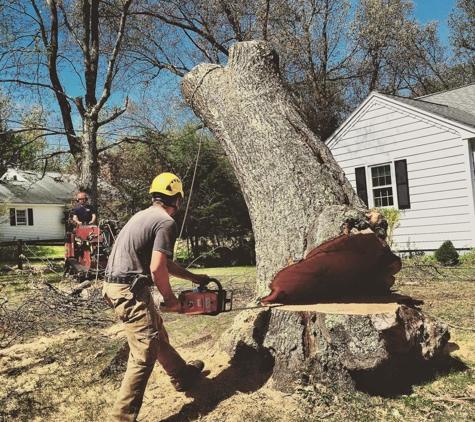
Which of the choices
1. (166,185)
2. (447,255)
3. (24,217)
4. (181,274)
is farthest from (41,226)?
(166,185)

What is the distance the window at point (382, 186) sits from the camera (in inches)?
501

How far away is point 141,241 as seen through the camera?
2.99 m

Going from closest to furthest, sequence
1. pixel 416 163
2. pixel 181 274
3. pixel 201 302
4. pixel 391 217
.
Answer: pixel 201 302, pixel 181 274, pixel 391 217, pixel 416 163

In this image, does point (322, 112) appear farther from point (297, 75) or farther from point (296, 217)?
point (296, 217)

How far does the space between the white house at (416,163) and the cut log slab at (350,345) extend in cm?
886

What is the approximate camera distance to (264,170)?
3.93 meters

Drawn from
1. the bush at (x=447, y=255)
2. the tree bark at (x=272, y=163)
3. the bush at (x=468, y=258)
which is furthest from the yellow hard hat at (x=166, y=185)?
the bush at (x=468, y=258)

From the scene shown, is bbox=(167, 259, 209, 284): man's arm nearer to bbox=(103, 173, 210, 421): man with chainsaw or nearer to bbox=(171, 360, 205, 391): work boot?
bbox=(103, 173, 210, 421): man with chainsaw

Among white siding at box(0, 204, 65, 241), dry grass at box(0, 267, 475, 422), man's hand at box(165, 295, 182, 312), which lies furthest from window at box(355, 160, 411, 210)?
white siding at box(0, 204, 65, 241)

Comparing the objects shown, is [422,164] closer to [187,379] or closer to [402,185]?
[402,185]

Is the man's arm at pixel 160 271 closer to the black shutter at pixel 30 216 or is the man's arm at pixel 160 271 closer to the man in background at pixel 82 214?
the man in background at pixel 82 214

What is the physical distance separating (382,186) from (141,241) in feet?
36.2

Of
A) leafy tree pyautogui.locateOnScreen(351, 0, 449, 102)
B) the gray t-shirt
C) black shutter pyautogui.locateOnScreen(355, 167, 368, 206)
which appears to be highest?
leafy tree pyautogui.locateOnScreen(351, 0, 449, 102)

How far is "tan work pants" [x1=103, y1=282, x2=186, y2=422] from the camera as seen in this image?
288cm
